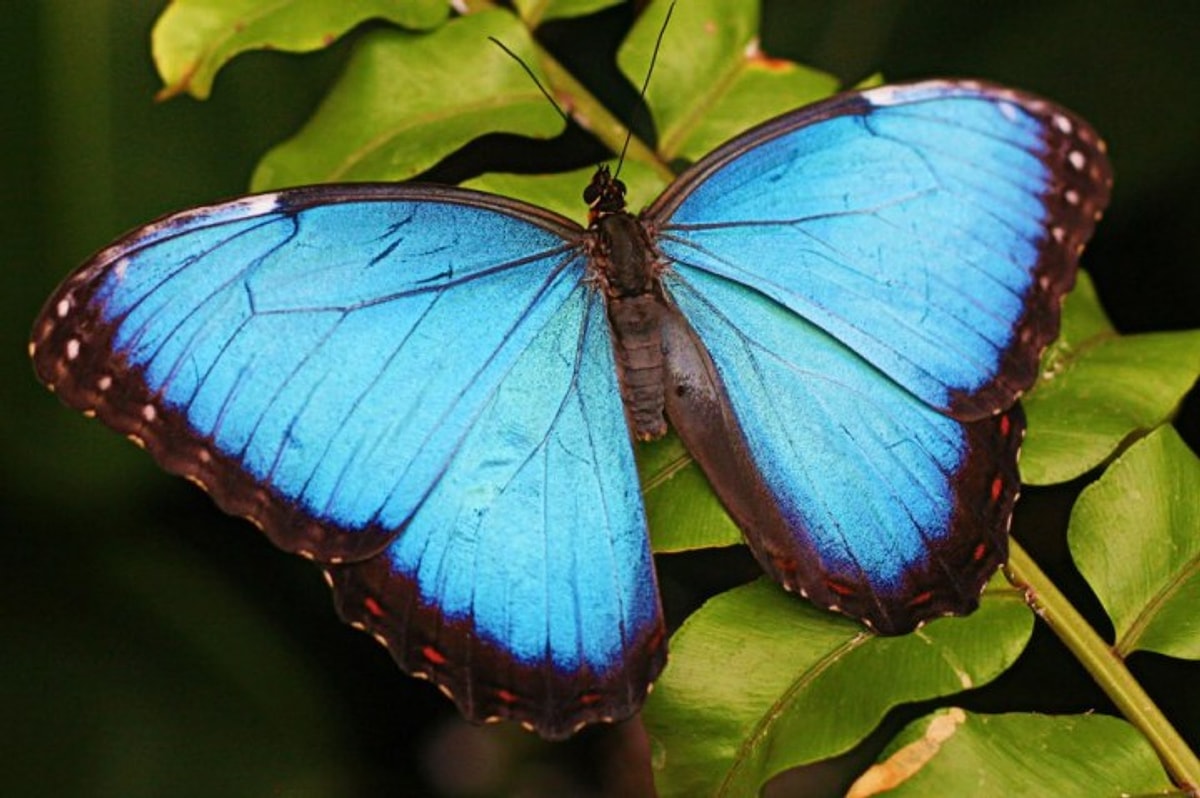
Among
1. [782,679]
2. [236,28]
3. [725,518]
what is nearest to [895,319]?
[725,518]

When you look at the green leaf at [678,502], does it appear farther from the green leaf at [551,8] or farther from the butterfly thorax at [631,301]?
the green leaf at [551,8]

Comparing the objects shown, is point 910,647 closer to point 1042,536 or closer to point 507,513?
point 507,513

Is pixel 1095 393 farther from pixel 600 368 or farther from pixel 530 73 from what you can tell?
pixel 530 73

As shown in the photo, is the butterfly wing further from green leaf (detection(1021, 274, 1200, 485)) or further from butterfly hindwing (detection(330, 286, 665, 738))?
butterfly hindwing (detection(330, 286, 665, 738))

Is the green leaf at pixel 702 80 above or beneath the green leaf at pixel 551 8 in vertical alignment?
beneath

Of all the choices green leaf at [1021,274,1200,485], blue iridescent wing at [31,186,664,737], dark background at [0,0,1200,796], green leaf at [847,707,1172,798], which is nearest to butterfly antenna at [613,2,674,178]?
blue iridescent wing at [31,186,664,737]

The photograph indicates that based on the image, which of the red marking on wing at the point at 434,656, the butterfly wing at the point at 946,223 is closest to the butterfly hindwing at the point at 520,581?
the red marking on wing at the point at 434,656

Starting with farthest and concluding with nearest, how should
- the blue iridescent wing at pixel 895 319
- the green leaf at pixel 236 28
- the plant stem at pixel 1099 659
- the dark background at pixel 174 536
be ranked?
the dark background at pixel 174 536 < the green leaf at pixel 236 28 < the blue iridescent wing at pixel 895 319 < the plant stem at pixel 1099 659
